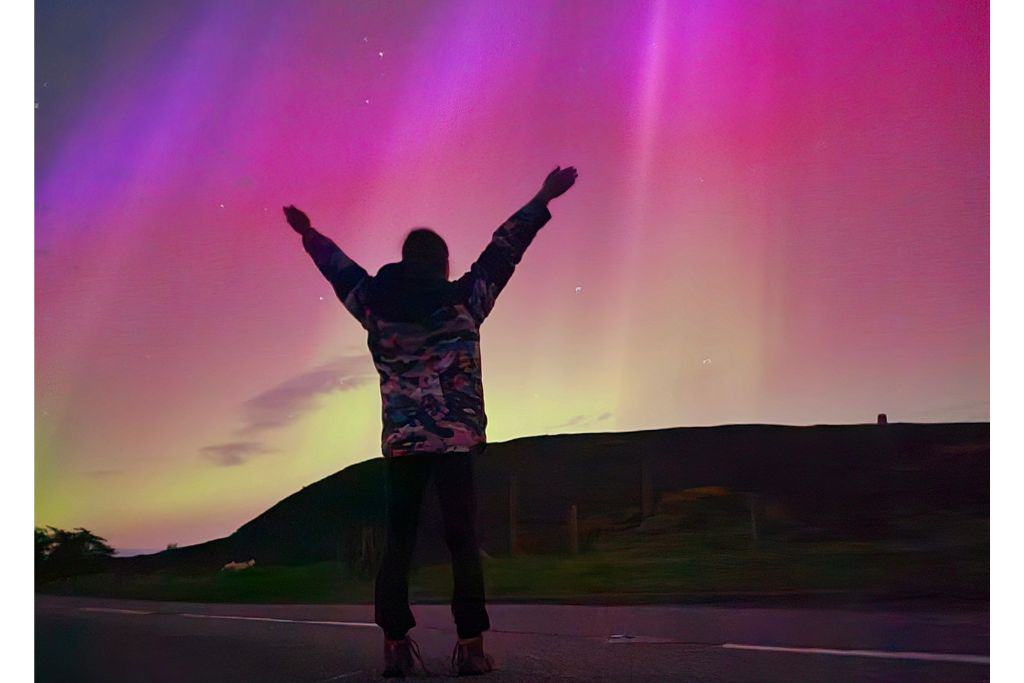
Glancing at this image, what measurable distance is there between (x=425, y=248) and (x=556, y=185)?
54cm

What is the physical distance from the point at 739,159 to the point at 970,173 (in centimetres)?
80

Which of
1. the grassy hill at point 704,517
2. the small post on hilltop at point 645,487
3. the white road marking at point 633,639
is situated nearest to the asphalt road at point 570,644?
the white road marking at point 633,639

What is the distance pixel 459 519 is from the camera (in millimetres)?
3834

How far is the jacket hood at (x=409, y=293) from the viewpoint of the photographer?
Answer: 3.98m

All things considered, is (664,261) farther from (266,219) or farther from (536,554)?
(266,219)

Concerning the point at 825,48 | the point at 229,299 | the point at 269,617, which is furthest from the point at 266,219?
the point at 825,48

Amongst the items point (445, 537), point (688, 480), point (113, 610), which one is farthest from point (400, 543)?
point (113, 610)

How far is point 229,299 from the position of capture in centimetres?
462

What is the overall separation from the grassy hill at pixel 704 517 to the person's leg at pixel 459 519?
0.07 meters

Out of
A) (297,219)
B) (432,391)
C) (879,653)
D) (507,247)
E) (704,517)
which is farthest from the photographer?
(297,219)

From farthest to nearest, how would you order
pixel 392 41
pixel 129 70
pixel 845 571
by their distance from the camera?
pixel 129 70 < pixel 392 41 < pixel 845 571

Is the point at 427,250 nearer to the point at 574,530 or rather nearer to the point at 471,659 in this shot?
the point at 574,530
